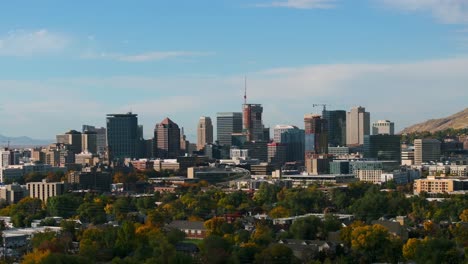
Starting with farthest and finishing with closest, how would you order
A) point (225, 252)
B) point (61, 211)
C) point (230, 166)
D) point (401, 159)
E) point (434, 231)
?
point (401, 159) < point (230, 166) < point (61, 211) < point (434, 231) < point (225, 252)

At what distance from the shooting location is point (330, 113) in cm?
9056

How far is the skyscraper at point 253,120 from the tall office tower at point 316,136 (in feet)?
32.0

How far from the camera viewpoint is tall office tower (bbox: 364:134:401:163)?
237 feet

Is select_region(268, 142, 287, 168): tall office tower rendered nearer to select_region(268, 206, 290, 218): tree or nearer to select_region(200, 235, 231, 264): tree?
select_region(268, 206, 290, 218): tree

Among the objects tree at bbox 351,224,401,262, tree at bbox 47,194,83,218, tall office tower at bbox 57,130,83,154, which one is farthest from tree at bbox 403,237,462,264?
tall office tower at bbox 57,130,83,154

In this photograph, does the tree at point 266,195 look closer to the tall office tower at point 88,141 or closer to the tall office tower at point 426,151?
the tall office tower at point 426,151

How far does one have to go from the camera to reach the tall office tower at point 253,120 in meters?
90.7

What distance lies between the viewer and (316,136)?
259ft

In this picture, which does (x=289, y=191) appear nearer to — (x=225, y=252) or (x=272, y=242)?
(x=272, y=242)

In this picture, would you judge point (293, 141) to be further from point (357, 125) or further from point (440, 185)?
point (440, 185)

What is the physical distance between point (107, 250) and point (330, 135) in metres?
68.4

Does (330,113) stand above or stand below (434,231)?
above

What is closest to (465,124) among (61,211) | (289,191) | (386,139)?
(386,139)

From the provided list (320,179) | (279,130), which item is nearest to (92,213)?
(320,179)
